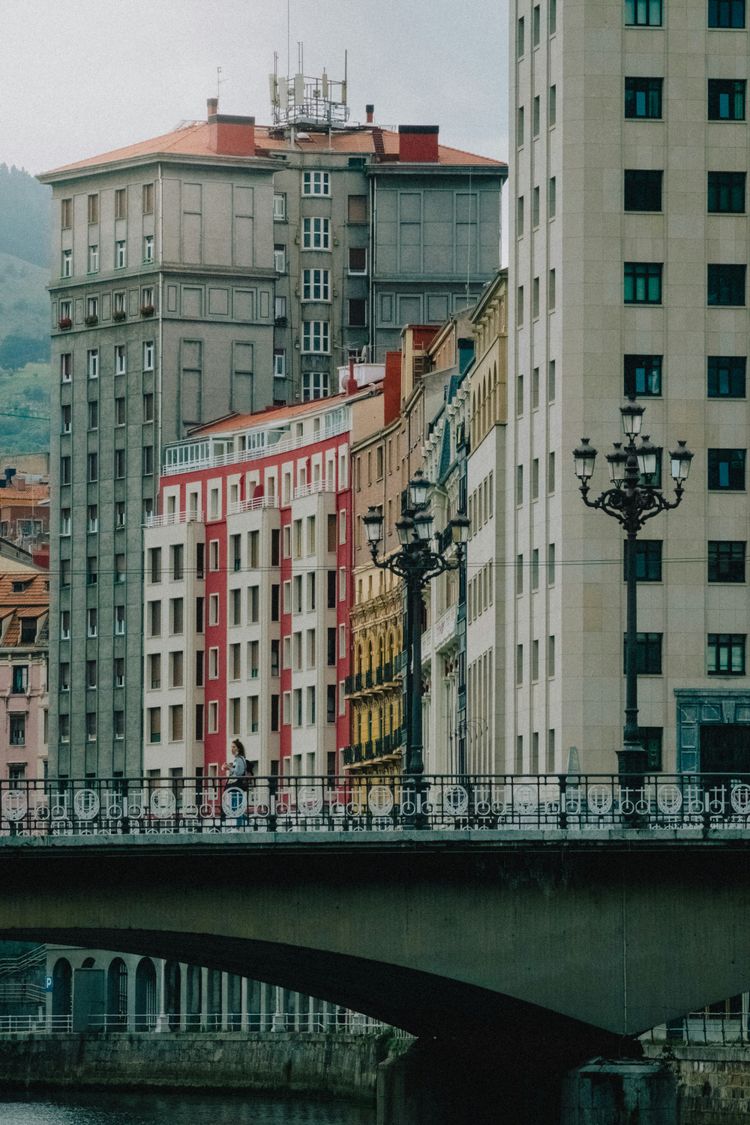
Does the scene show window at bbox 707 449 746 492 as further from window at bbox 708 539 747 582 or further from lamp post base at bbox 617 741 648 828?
lamp post base at bbox 617 741 648 828

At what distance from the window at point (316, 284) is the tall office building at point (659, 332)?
7985cm

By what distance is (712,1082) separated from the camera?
92.4 m

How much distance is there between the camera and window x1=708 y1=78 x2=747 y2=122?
10788 centimetres

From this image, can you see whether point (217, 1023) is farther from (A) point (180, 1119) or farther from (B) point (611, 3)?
(B) point (611, 3)

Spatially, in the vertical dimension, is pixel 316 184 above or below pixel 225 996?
above

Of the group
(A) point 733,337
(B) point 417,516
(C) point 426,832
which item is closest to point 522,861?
(C) point 426,832

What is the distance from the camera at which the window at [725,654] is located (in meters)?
107

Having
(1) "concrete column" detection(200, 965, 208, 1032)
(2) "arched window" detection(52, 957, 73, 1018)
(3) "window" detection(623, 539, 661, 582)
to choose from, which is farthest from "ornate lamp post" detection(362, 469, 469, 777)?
(2) "arched window" detection(52, 957, 73, 1018)

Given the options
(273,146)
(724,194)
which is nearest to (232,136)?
(273,146)

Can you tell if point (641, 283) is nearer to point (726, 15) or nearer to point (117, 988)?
point (726, 15)

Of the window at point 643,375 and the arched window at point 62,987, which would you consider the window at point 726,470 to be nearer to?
the window at point 643,375

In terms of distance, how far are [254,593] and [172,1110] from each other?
177 ft

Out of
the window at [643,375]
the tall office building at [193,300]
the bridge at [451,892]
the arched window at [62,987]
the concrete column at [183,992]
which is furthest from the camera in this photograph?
the tall office building at [193,300]

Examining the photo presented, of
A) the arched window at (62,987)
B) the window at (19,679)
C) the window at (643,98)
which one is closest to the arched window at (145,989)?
the arched window at (62,987)
